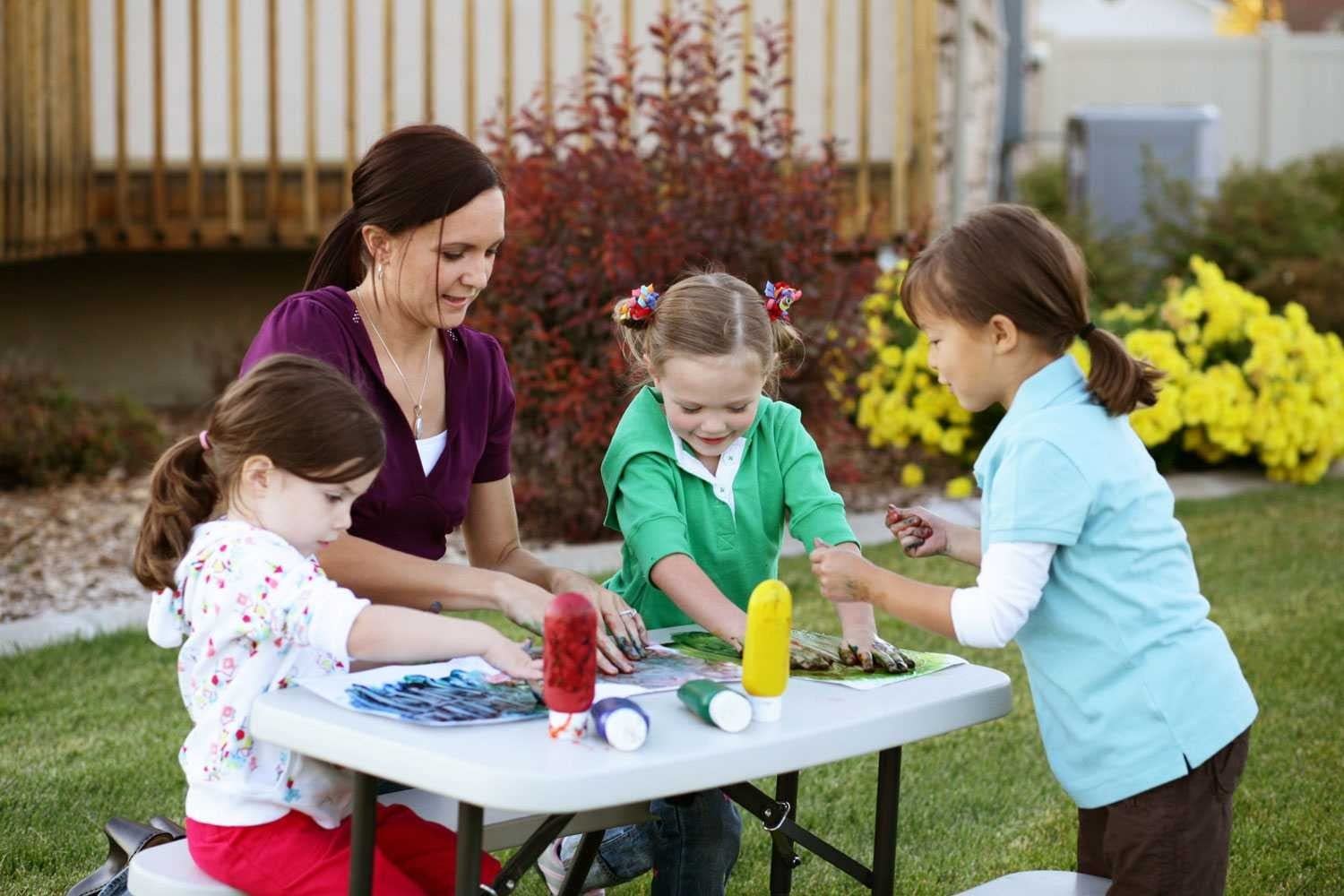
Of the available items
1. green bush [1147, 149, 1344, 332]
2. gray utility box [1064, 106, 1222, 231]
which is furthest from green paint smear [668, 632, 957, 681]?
gray utility box [1064, 106, 1222, 231]

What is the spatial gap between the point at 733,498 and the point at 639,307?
1.28 ft

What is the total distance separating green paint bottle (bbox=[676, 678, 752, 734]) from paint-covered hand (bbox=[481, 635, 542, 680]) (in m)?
0.23

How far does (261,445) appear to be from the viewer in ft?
7.75

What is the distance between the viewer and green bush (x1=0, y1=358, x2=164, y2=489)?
7.31 meters

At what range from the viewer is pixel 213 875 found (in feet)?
7.75

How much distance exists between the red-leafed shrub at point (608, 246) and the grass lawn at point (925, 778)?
3.95ft

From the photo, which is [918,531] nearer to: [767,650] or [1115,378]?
[1115,378]

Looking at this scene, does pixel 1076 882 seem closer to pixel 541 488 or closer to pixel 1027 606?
pixel 1027 606

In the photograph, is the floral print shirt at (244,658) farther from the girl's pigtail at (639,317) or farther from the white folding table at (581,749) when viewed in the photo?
the girl's pigtail at (639,317)

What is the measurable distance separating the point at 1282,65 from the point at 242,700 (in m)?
16.5

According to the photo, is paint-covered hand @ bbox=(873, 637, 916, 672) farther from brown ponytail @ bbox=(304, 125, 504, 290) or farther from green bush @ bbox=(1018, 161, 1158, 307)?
green bush @ bbox=(1018, 161, 1158, 307)

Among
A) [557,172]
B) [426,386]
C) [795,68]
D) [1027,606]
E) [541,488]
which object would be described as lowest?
[541,488]

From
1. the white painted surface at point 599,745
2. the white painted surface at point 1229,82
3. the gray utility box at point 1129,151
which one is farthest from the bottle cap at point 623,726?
the white painted surface at point 1229,82

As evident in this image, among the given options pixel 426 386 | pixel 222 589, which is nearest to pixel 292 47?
pixel 426 386
